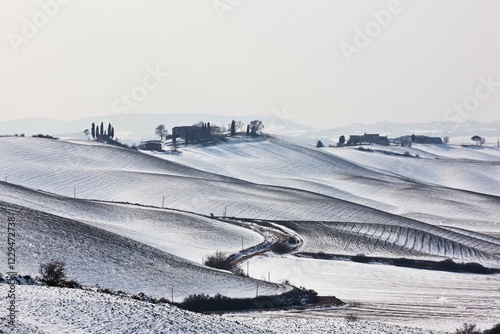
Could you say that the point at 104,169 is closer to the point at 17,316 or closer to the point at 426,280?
the point at 426,280

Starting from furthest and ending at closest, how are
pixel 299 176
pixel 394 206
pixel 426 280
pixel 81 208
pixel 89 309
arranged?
pixel 299 176 → pixel 394 206 → pixel 81 208 → pixel 426 280 → pixel 89 309

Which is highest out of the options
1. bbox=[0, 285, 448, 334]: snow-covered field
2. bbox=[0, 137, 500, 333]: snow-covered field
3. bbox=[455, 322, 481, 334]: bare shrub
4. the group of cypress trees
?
bbox=[0, 285, 448, 334]: snow-covered field

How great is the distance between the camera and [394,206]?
376 ft

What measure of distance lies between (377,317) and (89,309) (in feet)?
64.9

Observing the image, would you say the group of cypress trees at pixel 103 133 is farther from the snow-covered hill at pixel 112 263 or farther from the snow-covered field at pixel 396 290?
the snow-covered hill at pixel 112 263

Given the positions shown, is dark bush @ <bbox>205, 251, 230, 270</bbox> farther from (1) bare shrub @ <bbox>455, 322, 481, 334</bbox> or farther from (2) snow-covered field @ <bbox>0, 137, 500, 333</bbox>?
A: (1) bare shrub @ <bbox>455, 322, 481, 334</bbox>

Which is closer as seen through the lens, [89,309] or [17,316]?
[17,316]

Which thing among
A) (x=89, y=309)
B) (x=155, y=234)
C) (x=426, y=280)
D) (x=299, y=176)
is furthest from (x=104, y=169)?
(x=89, y=309)

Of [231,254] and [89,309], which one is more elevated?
[89,309]

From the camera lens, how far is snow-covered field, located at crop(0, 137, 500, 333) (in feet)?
143

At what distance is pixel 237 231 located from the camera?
7712cm

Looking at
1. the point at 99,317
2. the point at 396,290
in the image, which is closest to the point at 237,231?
the point at 396,290

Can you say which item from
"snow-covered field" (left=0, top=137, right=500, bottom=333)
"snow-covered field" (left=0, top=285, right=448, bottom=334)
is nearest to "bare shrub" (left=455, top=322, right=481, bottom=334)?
"snow-covered field" (left=0, top=137, right=500, bottom=333)

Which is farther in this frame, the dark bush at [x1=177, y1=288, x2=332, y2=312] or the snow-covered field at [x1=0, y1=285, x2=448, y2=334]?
the dark bush at [x1=177, y1=288, x2=332, y2=312]
